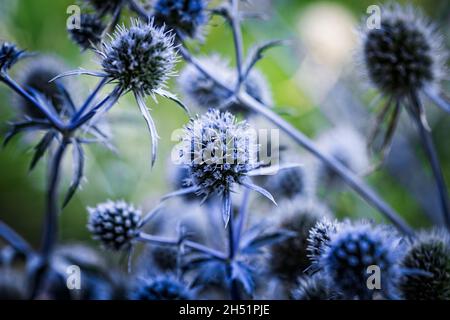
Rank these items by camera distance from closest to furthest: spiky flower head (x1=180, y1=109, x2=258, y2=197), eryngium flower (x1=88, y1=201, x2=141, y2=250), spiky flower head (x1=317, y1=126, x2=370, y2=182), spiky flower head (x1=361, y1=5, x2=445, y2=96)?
spiky flower head (x1=180, y1=109, x2=258, y2=197), eryngium flower (x1=88, y1=201, x2=141, y2=250), spiky flower head (x1=361, y1=5, x2=445, y2=96), spiky flower head (x1=317, y1=126, x2=370, y2=182)

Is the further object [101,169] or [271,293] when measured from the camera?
[101,169]

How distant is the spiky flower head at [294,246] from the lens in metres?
1.07

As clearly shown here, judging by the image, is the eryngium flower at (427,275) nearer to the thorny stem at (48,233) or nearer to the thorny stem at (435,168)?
the thorny stem at (435,168)

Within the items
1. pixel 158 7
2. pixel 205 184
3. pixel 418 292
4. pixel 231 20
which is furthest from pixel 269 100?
pixel 418 292

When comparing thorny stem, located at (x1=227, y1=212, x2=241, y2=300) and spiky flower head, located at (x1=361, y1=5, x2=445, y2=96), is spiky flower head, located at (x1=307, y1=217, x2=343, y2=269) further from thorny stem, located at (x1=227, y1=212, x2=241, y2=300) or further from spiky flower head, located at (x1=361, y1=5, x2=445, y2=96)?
spiky flower head, located at (x1=361, y1=5, x2=445, y2=96)

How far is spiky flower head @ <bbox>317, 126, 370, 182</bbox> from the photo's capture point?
1600 millimetres

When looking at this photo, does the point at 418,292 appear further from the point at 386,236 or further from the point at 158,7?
the point at 158,7

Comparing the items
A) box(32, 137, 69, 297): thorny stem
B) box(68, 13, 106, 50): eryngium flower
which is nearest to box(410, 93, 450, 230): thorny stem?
box(68, 13, 106, 50): eryngium flower

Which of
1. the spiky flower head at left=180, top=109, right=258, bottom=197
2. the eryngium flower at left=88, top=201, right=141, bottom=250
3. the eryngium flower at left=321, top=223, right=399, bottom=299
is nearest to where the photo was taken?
the eryngium flower at left=321, top=223, right=399, bottom=299

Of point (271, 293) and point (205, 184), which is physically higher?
point (205, 184)

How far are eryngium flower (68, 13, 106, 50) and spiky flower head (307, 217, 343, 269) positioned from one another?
2.08 feet

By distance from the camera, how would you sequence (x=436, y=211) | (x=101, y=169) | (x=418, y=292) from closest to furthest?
(x=418, y=292), (x=436, y=211), (x=101, y=169)

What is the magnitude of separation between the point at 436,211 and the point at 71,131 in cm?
124

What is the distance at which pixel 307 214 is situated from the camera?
3.75 feet
